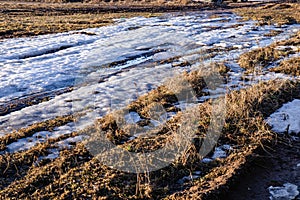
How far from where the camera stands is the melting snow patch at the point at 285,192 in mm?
4113

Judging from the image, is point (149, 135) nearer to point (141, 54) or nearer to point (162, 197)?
point (162, 197)

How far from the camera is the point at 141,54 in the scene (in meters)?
13.2

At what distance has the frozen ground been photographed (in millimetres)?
7645

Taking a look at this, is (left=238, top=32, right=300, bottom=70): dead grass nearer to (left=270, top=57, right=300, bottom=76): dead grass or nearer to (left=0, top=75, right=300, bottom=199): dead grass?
(left=270, top=57, right=300, bottom=76): dead grass

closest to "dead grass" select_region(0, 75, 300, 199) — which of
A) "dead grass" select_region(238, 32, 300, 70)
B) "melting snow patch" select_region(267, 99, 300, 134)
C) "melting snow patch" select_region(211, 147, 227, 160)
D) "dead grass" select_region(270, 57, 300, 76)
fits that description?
"melting snow patch" select_region(211, 147, 227, 160)

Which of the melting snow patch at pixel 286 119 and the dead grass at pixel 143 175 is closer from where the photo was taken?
the dead grass at pixel 143 175

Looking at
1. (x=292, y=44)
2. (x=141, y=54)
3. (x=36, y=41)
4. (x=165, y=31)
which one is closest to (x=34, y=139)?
(x=141, y=54)

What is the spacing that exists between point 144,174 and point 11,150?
2.48m

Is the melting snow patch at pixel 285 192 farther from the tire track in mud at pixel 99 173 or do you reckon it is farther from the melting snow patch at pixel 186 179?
the melting snow patch at pixel 186 179

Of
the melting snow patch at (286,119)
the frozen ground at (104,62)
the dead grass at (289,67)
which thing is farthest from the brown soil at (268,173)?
the dead grass at (289,67)

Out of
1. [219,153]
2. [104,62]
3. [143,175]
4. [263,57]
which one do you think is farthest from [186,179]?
[104,62]

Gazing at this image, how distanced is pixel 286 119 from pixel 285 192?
208 cm

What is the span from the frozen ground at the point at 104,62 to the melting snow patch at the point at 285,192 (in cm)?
334

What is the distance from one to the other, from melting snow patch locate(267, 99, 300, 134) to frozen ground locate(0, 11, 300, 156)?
5.34 feet
